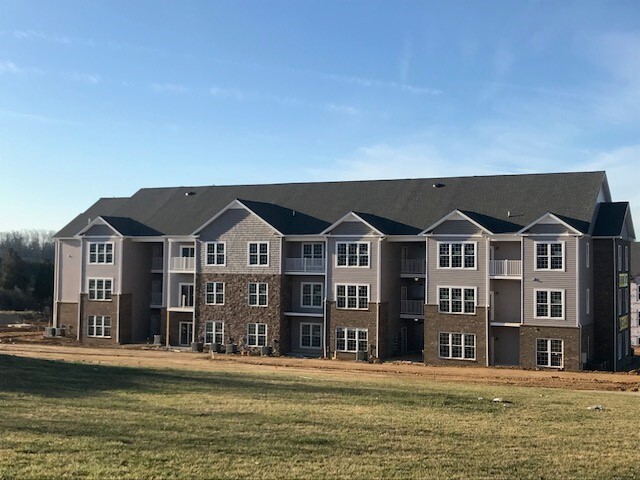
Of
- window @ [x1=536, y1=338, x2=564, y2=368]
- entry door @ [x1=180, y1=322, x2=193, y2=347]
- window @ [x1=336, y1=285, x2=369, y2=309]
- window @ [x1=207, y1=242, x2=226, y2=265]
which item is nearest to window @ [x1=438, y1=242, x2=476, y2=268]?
window @ [x1=336, y1=285, x2=369, y2=309]

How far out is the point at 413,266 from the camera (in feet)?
146

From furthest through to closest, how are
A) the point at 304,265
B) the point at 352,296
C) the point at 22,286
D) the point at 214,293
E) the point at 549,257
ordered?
the point at 22,286 < the point at 214,293 < the point at 304,265 < the point at 352,296 < the point at 549,257

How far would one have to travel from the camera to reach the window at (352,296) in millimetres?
42812

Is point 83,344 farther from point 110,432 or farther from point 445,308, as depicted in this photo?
point 110,432

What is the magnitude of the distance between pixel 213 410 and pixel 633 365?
1361 inches

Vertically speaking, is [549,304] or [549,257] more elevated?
[549,257]

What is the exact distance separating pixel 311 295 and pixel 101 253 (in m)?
16.2

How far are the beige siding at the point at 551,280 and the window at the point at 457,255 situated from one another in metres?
2.98

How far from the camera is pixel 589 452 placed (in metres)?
13.4

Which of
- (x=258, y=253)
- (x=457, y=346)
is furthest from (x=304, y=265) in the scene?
(x=457, y=346)

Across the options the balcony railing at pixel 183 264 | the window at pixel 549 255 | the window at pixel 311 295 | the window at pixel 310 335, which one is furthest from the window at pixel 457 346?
the balcony railing at pixel 183 264

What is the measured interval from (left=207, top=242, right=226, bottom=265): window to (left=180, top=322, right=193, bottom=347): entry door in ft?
15.9

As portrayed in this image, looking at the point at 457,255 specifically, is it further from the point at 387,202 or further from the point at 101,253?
the point at 101,253

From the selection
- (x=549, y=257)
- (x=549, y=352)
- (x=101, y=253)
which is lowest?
(x=549, y=352)
